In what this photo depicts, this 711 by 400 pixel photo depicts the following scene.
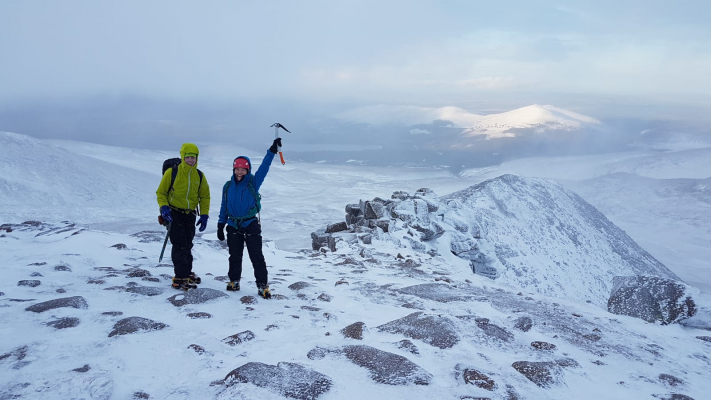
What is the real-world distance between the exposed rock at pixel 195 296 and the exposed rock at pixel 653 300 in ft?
25.7

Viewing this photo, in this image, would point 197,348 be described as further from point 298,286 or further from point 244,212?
point 298,286

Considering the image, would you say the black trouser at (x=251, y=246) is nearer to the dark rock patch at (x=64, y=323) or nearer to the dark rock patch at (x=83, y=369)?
the dark rock patch at (x=64, y=323)

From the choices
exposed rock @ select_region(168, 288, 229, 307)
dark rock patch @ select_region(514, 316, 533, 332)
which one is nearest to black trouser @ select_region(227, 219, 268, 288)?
exposed rock @ select_region(168, 288, 229, 307)

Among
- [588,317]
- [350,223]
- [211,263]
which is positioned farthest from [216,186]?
[588,317]

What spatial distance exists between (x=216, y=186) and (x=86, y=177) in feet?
108

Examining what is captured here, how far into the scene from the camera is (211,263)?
10.6 m

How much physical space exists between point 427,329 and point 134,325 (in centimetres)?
395

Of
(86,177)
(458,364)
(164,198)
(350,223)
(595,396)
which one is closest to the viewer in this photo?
(595,396)

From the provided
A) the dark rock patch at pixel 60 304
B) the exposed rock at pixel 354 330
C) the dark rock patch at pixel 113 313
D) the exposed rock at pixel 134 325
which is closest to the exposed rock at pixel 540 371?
the exposed rock at pixel 354 330

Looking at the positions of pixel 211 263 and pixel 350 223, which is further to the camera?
pixel 350 223

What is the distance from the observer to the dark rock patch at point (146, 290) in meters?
6.53

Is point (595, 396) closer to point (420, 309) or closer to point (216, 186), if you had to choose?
point (420, 309)

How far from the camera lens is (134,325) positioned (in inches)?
196

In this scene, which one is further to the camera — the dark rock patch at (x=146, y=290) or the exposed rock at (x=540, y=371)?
the dark rock patch at (x=146, y=290)
